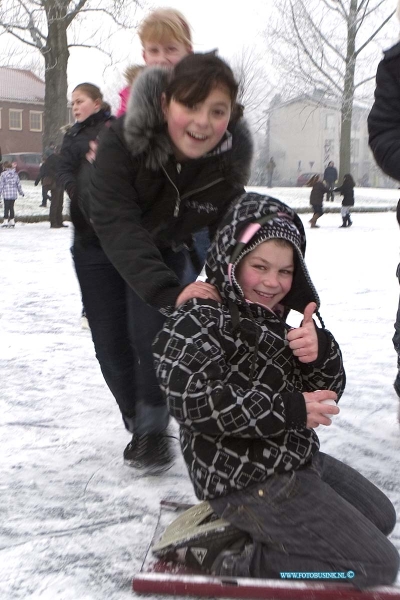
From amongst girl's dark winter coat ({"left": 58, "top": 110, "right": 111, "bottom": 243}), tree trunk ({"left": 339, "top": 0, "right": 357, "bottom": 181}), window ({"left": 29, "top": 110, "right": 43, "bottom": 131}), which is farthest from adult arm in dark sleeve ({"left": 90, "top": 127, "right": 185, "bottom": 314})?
window ({"left": 29, "top": 110, "right": 43, "bottom": 131})

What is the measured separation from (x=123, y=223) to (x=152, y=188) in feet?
0.60

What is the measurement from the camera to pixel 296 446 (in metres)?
2.23

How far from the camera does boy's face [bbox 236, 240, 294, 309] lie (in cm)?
230

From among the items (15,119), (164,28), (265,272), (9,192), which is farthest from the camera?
(15,119)

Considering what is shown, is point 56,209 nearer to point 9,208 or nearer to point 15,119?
point 9,208

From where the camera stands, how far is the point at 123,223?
2559 millimetres

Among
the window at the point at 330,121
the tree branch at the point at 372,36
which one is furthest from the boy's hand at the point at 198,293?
the window at the point at 330,121

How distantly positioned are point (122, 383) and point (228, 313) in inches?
38.3

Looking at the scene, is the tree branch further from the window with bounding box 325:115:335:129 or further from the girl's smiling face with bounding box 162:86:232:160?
the window with bounding box 325:115:335:129

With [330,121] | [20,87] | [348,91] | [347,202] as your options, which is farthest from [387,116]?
[330,121]

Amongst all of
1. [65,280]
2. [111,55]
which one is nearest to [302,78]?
[111,55]

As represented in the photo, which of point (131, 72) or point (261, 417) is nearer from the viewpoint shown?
point (261, 417)

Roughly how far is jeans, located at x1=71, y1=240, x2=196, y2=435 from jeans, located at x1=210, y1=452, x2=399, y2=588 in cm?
85

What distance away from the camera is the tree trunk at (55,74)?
70.2 feet
